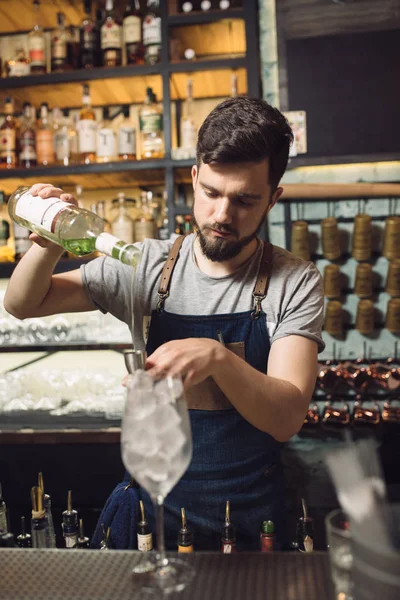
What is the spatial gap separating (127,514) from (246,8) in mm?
2198

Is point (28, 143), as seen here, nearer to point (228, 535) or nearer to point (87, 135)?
point (87, 135)

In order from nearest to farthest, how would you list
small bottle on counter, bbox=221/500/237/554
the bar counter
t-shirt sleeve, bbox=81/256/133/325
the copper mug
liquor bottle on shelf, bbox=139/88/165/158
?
the bar counter
small bottle on counter, bbox=221/500/237/554
t-shirt sleeve, bbox=81/256/133/325
the copper mug
liquor bottle on shelf, bbox=139/88/165/158

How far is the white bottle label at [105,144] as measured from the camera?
9.61ft

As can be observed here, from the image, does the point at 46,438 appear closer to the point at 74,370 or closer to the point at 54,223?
the point at 74,370

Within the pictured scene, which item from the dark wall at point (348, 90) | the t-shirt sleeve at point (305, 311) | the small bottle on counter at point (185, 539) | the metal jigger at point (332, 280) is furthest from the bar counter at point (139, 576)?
the dark wall at point (348, 90)

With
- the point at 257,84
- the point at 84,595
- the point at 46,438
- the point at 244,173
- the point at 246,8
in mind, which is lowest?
the point at 46,438

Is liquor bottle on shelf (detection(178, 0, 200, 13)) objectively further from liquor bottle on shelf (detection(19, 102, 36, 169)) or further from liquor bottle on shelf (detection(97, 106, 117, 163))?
liquor bottle on shelf (detection(19, 102, 36, 169))

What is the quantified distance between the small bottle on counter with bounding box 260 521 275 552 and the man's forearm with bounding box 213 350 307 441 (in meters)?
0.26

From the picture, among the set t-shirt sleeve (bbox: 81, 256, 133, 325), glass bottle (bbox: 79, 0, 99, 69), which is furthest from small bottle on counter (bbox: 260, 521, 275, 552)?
glass bottle (bbox: 79, 0, 99, 69)

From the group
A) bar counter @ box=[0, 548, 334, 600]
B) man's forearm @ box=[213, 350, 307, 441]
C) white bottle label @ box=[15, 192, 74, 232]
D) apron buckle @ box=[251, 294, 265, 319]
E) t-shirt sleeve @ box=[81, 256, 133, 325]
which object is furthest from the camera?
t-shirt sleeve @ box=[81, 256, 133, 325]

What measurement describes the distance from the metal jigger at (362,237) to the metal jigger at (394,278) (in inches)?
4.4

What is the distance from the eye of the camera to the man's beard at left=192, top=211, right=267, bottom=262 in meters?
1.51

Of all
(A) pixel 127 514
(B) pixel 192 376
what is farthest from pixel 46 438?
(B) pixel 192 376

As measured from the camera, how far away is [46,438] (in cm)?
267
